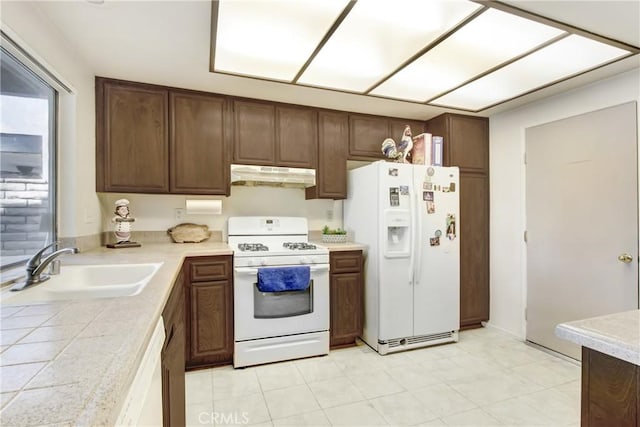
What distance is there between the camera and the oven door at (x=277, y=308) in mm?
2479

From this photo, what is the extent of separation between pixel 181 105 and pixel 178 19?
1056 millimetres

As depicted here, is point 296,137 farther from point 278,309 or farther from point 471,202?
point 471,202

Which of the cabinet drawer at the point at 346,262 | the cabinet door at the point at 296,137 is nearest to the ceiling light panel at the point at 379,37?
the cabinet door at the point at 296,137

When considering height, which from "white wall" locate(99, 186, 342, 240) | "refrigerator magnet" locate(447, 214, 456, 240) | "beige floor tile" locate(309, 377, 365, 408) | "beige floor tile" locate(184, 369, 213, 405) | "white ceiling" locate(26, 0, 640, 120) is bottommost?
"beige floor tile" locate(309, 377, 365, 408)

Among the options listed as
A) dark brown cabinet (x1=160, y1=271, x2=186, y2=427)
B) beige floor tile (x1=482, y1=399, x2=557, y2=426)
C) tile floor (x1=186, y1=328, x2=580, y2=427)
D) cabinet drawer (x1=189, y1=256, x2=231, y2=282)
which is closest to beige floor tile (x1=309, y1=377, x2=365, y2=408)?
tile floor (x1=186, y1=328, x2=580, y2=427)

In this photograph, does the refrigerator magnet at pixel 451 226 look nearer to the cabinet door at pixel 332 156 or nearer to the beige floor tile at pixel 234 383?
the cabinet door at pixel 332 156

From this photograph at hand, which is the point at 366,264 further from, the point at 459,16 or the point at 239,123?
the point at 459,16

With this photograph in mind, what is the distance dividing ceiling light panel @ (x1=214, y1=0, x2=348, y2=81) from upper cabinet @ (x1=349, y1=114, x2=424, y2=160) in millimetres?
1107

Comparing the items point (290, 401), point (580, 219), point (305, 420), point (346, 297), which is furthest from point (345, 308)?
point (580, 219)

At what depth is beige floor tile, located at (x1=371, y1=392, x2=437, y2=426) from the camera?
1866 millimetres

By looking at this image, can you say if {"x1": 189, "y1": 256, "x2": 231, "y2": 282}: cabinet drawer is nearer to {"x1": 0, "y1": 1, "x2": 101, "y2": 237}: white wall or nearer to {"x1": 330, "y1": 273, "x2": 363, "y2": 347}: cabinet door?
{"x1": 0, "y1": 1, "x2": 101, "y2": 237}: white wall

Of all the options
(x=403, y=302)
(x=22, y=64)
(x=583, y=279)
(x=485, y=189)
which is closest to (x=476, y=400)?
(x=403, y=302)

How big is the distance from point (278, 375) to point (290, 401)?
1.14 feet

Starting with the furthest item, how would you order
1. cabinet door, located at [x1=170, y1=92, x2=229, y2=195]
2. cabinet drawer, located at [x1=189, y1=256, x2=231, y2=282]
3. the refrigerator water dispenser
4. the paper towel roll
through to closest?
1. the paper towel roll
2. the refrigerator water dispenser
3. cabinet door, located at [x1=170, y1=92, x2=229, y2=195]
4. cabinet drawer, located at [x1=189, y1=256, x2=231, y2=282]
